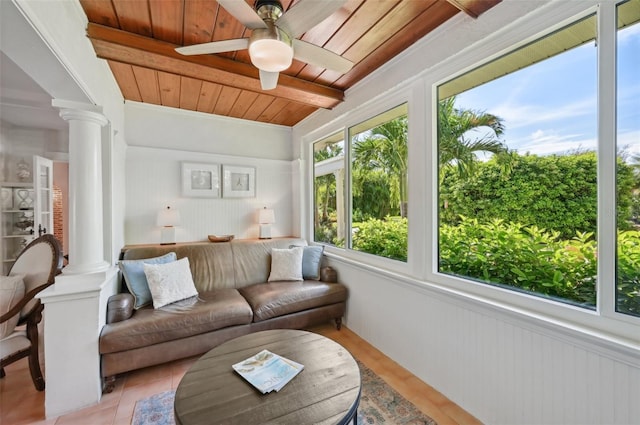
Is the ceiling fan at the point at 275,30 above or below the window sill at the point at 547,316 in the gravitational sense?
above

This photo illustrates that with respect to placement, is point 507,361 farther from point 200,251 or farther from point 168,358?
point 200,251

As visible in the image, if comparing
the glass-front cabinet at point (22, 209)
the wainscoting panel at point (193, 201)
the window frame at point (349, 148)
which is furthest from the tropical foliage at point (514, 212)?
the glass-front cabinet at point (22, 209)

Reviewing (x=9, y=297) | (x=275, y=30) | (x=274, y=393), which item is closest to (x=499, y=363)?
(x=274, y=393)

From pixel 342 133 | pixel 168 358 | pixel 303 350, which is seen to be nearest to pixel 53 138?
pixel 168 358

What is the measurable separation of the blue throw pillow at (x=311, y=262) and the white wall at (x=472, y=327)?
0.59m

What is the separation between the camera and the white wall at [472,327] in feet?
3.95

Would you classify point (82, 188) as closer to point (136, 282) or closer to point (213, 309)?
point (136, 282)

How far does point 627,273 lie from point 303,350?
5.30 feet

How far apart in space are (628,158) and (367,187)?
1.84 metres

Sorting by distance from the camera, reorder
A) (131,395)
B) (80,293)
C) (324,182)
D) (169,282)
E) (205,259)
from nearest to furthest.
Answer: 1. (80,293)
2. (131,395)
3. (169,282)
4. (205,259)
5. (324,182)

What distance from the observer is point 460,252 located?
1.91 m

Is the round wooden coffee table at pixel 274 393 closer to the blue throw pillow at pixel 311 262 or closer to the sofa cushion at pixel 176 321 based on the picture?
the sofa cushion at pixel 176 321

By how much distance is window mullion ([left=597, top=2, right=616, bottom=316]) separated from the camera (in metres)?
1.19

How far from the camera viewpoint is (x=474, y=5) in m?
1.55
